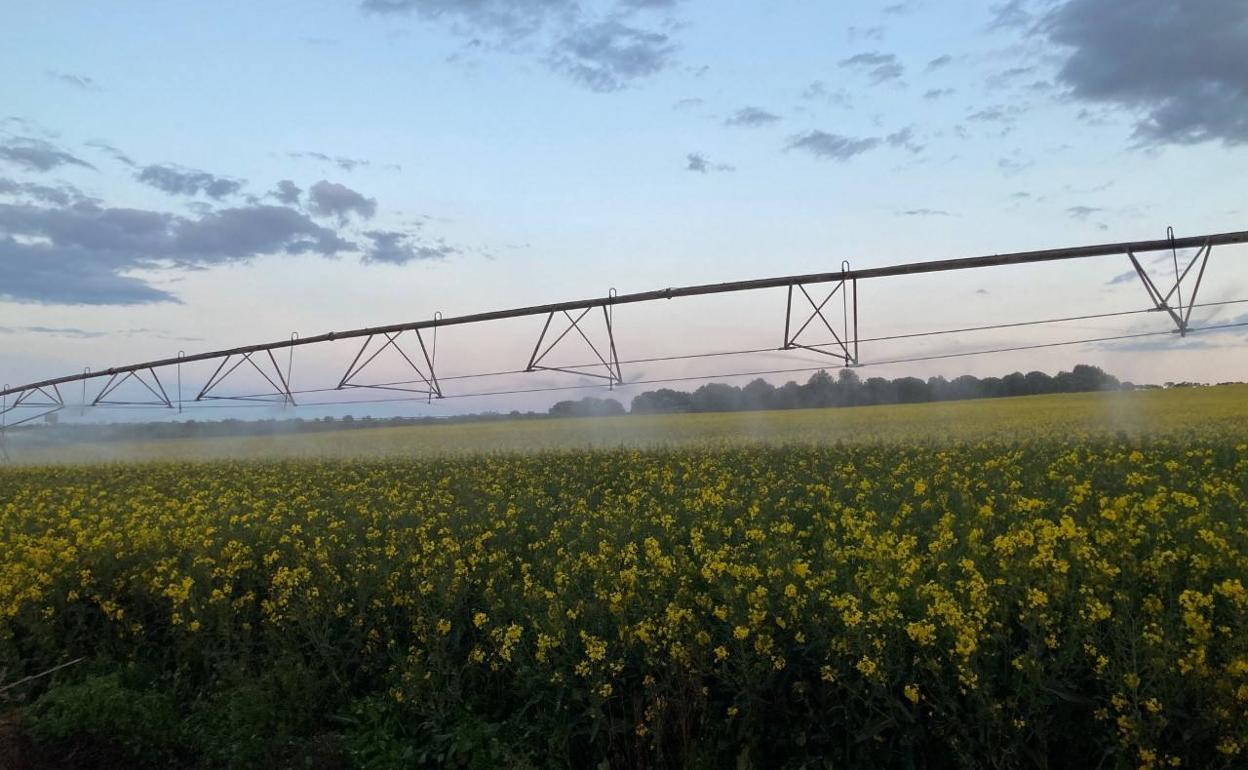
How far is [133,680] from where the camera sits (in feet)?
27.1

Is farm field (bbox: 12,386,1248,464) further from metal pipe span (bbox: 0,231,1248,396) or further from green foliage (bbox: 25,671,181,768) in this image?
green foliage (bbox: 25,671,181,768)

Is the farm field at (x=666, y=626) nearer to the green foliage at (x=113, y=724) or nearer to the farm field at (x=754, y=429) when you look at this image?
the green foliage at (x=113, y=724)

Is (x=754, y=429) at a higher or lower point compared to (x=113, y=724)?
higher

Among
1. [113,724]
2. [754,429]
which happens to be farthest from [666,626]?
[754,429]

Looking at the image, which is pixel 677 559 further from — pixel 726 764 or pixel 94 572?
pixel 94 572

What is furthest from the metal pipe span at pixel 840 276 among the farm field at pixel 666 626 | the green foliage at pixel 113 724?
the green foliage at pixel 113 724

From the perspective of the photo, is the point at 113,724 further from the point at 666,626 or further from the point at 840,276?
the point at 840,276

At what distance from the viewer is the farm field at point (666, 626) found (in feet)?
15.4

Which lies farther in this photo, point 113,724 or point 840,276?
point 840,276

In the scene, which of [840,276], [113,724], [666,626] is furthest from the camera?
[840,276]

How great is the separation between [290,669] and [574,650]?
8.71 ft

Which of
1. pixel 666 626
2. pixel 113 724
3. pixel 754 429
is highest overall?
pixel 754 429

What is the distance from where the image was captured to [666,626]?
5.67 m

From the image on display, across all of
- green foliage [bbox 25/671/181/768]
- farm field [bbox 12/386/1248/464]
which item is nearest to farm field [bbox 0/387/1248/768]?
green foliage [bbox 25/671/181/768]
